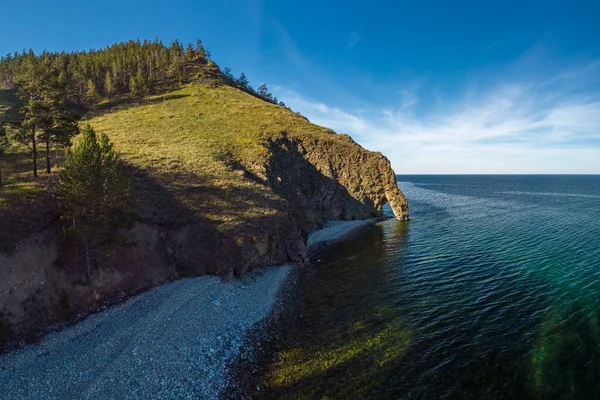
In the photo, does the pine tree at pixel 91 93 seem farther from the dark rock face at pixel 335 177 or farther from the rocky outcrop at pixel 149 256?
the rocky outcrop at pixel 149 256

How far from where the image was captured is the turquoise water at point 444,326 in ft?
61.8

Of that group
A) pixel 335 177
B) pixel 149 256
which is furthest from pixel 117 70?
pixel 149 256

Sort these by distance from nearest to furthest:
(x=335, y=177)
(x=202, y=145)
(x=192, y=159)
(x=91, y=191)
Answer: (x=91, y=191) < (x=192, y=159) < (x=202, y=145) < (x=335, y=177)

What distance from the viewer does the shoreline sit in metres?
17.9

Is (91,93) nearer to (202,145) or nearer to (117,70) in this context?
(117,70)

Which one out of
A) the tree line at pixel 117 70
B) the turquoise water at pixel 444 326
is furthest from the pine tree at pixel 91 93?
the turquoise water at pixel 444 326

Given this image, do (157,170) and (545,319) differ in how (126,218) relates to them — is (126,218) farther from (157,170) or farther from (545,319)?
(545,319)

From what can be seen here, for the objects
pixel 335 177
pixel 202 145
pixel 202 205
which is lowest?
pixel 202 205

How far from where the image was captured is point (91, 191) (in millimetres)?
25609

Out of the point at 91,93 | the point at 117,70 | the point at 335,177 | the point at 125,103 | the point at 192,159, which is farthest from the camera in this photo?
the point at 117,70

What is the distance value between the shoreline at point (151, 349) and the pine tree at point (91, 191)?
21.2 feet

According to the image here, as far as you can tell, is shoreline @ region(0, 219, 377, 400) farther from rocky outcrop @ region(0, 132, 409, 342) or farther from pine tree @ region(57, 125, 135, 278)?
pine tree @ region(57, 125, 135, 278)

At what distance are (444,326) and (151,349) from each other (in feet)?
72.2

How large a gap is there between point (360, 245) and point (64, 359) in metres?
41.2
